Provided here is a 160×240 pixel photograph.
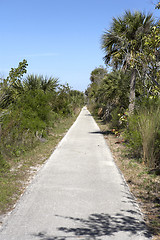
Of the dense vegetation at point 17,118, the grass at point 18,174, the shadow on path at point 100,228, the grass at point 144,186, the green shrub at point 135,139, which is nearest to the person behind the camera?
the shadow on path at point 100,228

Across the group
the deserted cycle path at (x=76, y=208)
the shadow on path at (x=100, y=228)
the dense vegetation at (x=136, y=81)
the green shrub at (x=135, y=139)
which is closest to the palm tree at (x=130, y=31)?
the dense vegetation at (x=136, y=81)

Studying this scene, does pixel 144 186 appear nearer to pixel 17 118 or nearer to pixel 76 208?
pixel 76 208

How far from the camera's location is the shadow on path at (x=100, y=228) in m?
3.82

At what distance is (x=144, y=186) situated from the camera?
6.41 meters

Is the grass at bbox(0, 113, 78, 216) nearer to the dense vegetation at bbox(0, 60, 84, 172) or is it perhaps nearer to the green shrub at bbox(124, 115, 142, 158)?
the dense vegetation at bbox(0, 60, 84, 172)

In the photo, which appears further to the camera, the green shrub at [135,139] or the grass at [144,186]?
the green shrub at [135,139]

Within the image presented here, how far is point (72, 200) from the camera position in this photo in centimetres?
524

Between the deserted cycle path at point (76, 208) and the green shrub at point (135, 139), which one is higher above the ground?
the green shrub at point (135, 139)

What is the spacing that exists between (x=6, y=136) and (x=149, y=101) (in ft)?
15.1

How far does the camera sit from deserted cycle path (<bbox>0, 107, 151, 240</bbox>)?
3.92 m

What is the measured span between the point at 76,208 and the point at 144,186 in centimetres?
221

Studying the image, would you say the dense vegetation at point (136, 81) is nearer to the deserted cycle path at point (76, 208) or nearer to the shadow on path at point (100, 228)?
the deserted cycle path at point (76, 208)

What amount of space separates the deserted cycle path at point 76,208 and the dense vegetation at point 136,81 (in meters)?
1.42

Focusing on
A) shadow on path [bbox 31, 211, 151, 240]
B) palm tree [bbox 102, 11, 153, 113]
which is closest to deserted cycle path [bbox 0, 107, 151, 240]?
shadow on path [bbox 31, 211, 151, 240]
